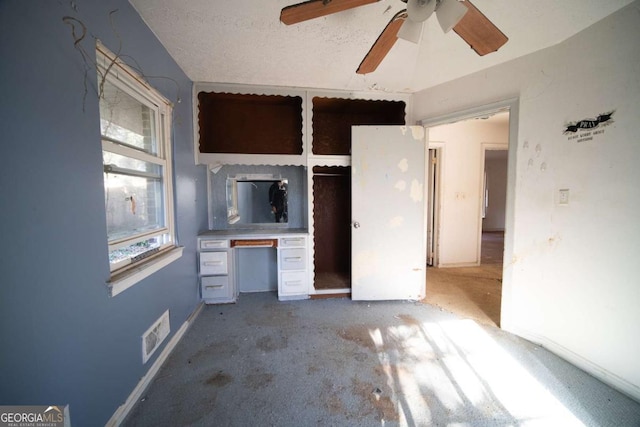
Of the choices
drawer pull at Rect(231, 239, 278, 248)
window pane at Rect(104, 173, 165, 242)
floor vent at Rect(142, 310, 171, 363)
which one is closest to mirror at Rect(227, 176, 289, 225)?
drawer pull at Rect(231, 239, 278, 248)

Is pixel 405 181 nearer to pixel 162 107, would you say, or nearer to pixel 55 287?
pixel 162 107

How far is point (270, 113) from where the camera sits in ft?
9.32

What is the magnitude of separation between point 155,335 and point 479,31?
273 centimetres

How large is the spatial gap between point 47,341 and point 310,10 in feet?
6.00

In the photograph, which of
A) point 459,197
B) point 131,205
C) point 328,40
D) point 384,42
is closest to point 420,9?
point 384,42

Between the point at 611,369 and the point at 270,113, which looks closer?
the point at 611,369

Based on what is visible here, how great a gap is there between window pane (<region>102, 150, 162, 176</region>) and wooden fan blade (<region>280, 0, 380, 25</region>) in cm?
121

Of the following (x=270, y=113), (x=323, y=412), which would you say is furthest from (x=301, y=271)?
(x=270, y=113)

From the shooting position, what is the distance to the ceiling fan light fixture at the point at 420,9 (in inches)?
44.2

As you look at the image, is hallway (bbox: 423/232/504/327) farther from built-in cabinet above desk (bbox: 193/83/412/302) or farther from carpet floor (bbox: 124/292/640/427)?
built-in cabinet above desk (bbox: 193/83/412/302)

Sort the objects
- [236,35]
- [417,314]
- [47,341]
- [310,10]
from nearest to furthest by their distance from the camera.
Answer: [47,341] < [310,10] < [236,35] < [417,314]

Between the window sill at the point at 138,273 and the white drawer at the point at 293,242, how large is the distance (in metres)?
1.05

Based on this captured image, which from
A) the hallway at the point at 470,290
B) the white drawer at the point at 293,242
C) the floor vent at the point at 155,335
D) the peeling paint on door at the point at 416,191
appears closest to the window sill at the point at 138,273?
the floor vent at the point at 155,335

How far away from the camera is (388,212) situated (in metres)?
2.56
